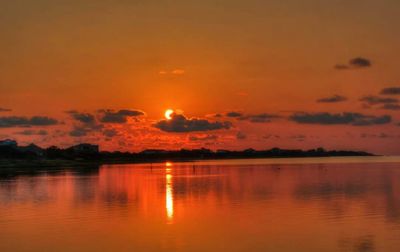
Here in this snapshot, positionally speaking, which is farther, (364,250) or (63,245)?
(63,245)

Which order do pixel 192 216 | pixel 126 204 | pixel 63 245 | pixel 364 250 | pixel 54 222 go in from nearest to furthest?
pixel 364 250 → pixel 63 245 → pixel 54 222 → pixel 192 216 → pixel 126 204

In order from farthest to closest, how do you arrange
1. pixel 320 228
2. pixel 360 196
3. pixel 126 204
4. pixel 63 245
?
pixel 360 196
pixel 126 204
pixel 320 228
pixel 63 245

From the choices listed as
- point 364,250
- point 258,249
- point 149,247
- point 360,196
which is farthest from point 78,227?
point 360,196

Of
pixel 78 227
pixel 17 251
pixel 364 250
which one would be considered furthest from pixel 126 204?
pixel 364 250

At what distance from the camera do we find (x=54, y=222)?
142 ft

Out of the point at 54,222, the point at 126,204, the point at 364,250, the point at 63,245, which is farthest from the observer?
the point at 126,204

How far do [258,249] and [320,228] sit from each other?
8837mm

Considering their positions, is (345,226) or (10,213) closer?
(345,226)

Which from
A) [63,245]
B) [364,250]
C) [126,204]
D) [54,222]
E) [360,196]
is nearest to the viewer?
[364,250]

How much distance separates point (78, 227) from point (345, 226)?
66.2ft

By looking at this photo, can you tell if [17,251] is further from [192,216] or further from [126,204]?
[126,204]

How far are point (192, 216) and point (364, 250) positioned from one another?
18.9 meters

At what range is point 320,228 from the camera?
3853cm

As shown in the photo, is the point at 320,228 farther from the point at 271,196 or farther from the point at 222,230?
the point at 271,196
